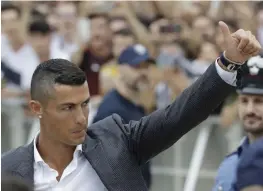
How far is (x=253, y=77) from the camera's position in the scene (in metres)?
5.62

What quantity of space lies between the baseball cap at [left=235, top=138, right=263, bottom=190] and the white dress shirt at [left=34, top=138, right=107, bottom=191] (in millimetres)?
1442

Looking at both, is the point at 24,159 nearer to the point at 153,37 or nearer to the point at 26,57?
the point at 153,37

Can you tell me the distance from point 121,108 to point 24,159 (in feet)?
7.82

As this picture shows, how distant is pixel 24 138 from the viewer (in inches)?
340

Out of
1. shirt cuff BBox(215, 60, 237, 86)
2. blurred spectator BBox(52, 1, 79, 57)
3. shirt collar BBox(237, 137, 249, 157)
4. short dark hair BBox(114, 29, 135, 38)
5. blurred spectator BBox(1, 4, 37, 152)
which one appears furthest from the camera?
blurred spectator BBox(52, 1, 79, 57)

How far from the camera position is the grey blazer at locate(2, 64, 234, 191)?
405 centimetres

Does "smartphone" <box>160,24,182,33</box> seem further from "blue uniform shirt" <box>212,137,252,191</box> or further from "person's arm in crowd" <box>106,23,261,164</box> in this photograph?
"person's arm in crowd" <box>106,23,261,164</box>

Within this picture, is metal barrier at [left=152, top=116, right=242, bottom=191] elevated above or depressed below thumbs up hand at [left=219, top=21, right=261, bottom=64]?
below

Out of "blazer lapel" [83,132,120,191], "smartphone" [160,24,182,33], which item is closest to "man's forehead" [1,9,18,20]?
"smartphone" [160,24,182,33]

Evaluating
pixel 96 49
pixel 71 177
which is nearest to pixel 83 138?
pixel 71 177

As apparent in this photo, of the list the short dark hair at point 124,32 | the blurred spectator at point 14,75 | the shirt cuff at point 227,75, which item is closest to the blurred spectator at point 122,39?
the short dark hair at point 124,32

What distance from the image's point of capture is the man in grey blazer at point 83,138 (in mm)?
4141

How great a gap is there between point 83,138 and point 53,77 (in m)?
0.36

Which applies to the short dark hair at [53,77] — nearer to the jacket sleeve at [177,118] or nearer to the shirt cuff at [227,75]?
the jacket sleeve at [177,118]
